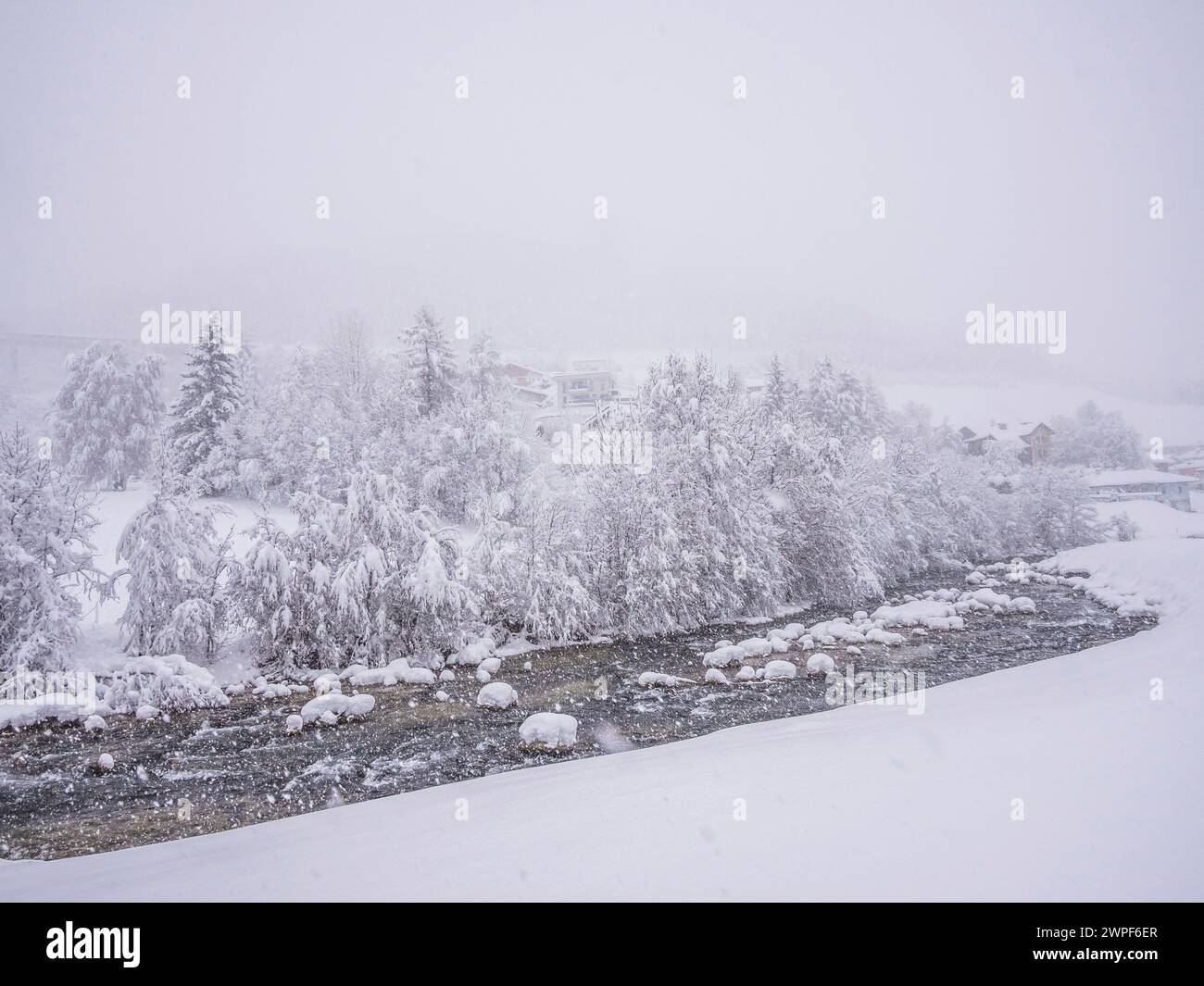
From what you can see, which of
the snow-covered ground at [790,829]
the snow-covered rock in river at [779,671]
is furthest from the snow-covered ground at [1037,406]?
the snow-covered ground at [790,829]

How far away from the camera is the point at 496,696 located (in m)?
13.0

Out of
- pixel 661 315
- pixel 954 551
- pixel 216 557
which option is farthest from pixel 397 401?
pixel 661 315

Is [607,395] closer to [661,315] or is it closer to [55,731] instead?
[55,731]

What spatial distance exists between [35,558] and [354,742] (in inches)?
401

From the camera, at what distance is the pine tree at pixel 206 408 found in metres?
30.1

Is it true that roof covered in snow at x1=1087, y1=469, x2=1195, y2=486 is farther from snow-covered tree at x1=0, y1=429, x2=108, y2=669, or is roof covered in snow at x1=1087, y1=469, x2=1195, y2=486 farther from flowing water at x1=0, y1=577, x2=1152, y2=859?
snow-covered tree at x1=0, y1=429, x2=108, y2=669

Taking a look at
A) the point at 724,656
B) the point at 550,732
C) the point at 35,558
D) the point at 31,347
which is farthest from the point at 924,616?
the point at 31,347

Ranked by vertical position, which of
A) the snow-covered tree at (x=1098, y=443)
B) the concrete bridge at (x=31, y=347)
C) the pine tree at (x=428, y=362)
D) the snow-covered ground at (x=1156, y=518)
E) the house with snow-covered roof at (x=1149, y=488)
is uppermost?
the concrete bridge at (x=31, y=347)

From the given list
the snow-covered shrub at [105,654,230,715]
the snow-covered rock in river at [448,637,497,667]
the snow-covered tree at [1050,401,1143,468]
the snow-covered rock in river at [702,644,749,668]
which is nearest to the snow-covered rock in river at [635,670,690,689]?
the snow-covered rock in river at [702,644,749,668]

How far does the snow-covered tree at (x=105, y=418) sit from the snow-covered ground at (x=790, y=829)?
3548 centimetres

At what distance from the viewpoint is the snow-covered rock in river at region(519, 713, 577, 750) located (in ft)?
33.1

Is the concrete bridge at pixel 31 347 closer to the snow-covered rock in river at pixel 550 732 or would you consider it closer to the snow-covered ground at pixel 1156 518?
the snow-covered rock in river at pixel 550 732

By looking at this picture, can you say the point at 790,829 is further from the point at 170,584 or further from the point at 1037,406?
the point at 1037,406

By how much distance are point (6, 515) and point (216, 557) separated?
14.7ft
